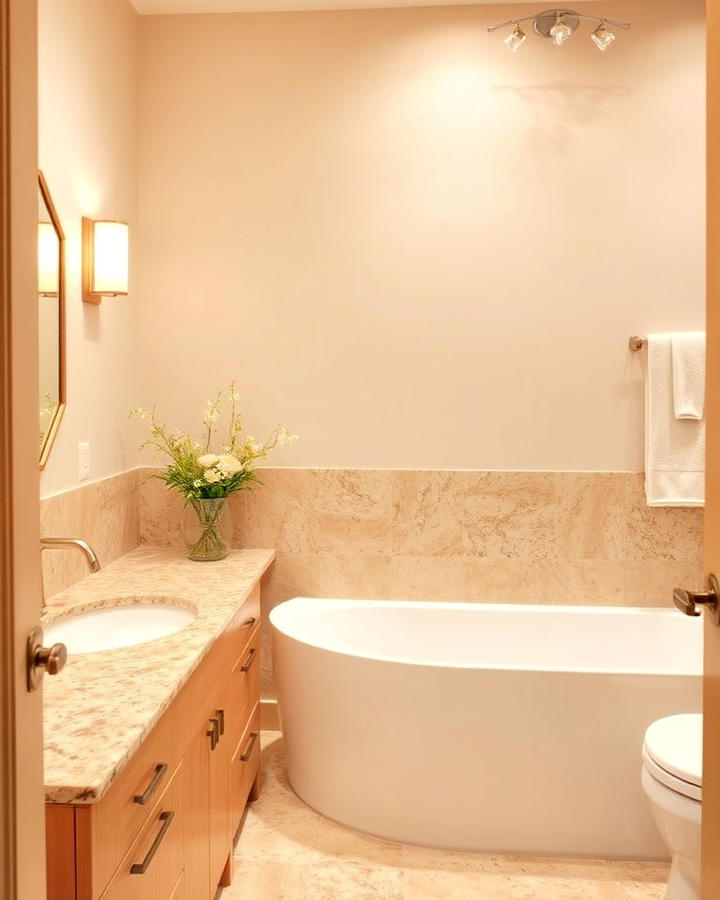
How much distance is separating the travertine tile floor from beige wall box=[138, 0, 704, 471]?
1351 millimetres

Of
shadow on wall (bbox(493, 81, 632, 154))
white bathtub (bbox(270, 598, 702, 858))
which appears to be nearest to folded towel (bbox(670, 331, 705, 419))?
shadow on wall (bbox(493, 81, 632, 154))

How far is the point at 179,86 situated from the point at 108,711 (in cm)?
257

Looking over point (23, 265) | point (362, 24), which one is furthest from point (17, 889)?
point (362, 24)

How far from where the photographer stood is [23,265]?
0.88 meters

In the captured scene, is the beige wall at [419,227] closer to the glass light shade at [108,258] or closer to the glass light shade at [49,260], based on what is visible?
the glass light shade at [108,258]

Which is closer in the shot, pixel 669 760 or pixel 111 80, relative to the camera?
pixel 669 760

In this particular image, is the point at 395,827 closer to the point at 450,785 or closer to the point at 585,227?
the point at 450,785

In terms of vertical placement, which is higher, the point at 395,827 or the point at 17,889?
the point at 17,889

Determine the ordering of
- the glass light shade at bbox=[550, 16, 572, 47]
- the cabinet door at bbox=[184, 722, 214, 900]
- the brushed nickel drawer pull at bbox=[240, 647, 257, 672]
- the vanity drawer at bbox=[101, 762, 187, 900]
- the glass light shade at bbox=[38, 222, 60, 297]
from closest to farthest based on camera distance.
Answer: the vanity drawer at bbox=[101, 762, 187, 900], the cabinet door at bbox=[184, 722, 214, 900], the glass light shade at bbox=[38, 222, 60, 297], the brushed nickel drawer pull at bbox=[240, 647, 257, 672], the glass light shade at bbox=[550, 16, 572, 47]

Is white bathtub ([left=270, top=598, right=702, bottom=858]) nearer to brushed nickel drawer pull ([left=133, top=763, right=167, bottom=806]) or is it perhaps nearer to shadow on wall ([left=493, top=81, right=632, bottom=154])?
brushed nickel drawer pull ([left=133, top=763, right=167, bottom=806])

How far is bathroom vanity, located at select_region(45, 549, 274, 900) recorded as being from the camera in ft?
3.87

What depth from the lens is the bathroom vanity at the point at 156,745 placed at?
3.87 ft

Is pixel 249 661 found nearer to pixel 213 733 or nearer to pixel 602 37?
pixel 213 733

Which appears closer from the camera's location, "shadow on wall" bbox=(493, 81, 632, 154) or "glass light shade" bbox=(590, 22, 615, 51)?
"glass light shade" bbox=(590, 22, 615, 51)
